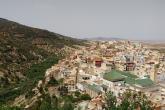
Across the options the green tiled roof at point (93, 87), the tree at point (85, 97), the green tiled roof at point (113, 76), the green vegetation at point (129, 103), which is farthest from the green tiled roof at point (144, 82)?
the tree at point (85, 97)

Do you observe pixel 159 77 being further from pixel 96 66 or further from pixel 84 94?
pixel 84 94

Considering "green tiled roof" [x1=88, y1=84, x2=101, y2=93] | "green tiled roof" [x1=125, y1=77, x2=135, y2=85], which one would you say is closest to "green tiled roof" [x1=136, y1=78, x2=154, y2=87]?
"green tiled roof" [x1=125, y1=77, x2=135, y2=85]

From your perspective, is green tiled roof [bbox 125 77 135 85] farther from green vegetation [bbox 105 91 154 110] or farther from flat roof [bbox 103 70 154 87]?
green vegetation [bbox 105 91 154 110]

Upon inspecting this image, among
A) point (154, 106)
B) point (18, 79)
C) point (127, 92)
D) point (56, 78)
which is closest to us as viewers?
point (154, 106)

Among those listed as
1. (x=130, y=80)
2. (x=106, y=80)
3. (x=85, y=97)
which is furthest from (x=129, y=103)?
(x=130, y=80)

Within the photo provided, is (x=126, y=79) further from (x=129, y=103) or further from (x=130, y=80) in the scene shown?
(x=129, y=103)

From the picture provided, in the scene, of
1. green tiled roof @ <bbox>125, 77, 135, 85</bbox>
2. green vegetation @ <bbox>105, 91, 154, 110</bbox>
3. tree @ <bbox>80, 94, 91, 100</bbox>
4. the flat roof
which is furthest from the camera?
green tiled roof @ <bbox>125, 77, 135, 85</bbox>

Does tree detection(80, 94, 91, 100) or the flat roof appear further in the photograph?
the flat roof

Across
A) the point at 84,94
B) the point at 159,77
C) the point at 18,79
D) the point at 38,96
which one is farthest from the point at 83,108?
the point at 18,79

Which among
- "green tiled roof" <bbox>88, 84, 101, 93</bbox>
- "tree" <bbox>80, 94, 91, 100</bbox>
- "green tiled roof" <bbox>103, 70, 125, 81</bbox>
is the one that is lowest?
"tree" <bbox>80, 94, 91, 100</bbox>

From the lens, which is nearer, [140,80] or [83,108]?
[83,108]

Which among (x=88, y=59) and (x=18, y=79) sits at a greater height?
(x=88, y=59)
